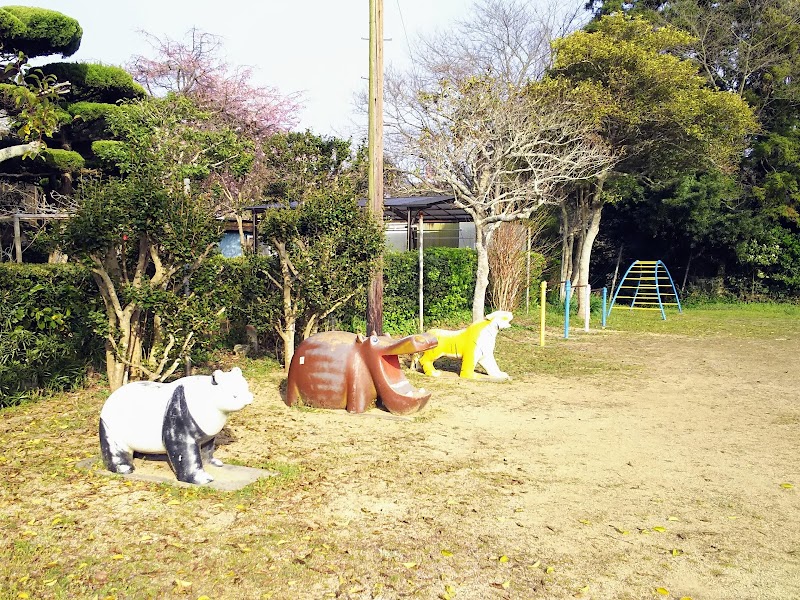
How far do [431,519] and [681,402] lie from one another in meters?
4.51

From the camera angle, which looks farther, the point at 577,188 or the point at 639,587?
the point at 577,188

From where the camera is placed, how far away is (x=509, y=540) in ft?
12.2

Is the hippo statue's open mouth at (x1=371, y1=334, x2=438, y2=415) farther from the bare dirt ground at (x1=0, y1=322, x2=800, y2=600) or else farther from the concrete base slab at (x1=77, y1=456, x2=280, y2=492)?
the concrete base slab at (x1=77, y1=456, x2=280, y2=492)

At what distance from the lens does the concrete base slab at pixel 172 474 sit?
4.38 metres

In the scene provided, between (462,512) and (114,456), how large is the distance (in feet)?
7.66

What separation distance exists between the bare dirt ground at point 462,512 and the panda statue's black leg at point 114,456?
3.9 inches

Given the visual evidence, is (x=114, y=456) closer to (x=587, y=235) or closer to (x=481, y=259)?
(x=481, y=259)

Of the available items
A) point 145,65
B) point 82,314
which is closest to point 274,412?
point 82,314

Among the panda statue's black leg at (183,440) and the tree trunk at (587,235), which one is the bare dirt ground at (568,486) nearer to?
the panda statue's black leg at (183,440)

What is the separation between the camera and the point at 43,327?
21.5 feet

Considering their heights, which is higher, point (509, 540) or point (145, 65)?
point (145, 65)

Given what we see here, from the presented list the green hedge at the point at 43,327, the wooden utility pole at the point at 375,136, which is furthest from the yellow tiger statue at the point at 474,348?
the green hedge at the point at 43,327

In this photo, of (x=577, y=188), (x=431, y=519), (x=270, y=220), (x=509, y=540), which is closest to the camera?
(x=509, y=540)

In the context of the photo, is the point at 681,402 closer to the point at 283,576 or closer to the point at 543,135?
the point at 283,576
